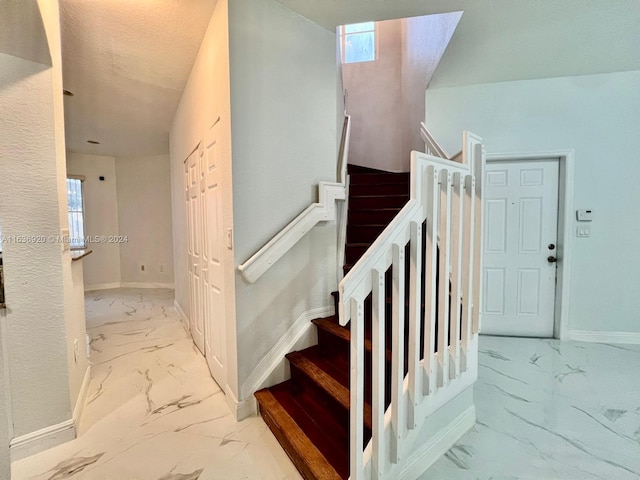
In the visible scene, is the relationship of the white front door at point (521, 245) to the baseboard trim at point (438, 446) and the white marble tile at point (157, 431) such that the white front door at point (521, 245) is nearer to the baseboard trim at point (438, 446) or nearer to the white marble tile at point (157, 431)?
the baseboard trim at point (438, 446)

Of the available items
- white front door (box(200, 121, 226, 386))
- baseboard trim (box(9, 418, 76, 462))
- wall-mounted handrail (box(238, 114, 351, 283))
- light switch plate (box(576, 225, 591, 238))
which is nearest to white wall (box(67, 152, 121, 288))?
white front door (box(200, 121, 226, 386))

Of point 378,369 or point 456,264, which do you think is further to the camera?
point 456,264

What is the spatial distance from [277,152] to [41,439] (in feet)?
6.80

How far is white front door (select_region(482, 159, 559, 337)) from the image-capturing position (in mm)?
2867

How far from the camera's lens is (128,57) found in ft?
7.48

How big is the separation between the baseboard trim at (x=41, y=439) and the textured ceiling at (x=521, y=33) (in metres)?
2.83

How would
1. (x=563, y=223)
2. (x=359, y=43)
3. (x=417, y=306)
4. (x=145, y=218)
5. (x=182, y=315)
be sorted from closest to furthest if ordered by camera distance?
(x=417, y=306), (x=563, y=223), (x=182, y=315), (x=359, y=43), (x=145, y=218)

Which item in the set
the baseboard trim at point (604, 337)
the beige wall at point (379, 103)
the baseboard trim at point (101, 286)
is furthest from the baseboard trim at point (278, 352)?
the baseboard trim at point (101, 286)

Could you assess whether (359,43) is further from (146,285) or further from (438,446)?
(146,285)

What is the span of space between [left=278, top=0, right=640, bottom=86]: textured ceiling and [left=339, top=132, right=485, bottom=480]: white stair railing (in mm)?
1142

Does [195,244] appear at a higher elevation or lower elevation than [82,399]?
higher

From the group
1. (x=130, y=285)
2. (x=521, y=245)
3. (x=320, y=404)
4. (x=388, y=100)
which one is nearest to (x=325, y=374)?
(x=320, y=404)

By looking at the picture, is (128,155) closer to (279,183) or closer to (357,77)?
(357,77)

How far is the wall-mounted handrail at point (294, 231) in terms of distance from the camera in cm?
170
